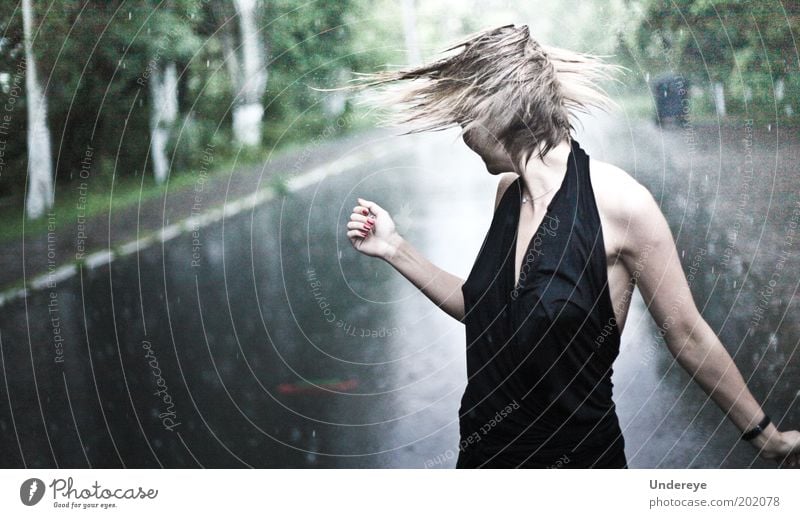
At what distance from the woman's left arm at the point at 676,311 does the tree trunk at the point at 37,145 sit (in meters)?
1.80

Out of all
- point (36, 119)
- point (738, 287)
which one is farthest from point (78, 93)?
point (738, 287)

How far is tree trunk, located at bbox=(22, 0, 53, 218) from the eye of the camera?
2.65 m

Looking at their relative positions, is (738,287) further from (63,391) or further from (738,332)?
(63,391)

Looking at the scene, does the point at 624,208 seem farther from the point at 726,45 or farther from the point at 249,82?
the point at 249,82

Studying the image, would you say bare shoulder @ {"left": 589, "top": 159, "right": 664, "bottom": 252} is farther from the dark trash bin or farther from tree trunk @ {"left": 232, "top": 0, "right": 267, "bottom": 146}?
tree trunk @ {"left": 232, "top": 0, "right": 267, "bottom": 146}

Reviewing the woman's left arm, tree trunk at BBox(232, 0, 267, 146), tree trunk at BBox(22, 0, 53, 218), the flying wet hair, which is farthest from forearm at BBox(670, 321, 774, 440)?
tree trunk at BBox(22, 0, 53, 218)

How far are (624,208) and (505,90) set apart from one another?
466 mm

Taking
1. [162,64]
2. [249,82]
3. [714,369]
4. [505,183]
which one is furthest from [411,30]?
[714,369]

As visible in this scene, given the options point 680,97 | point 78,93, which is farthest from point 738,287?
point 78,93

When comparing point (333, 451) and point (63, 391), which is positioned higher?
point (63, 391)
